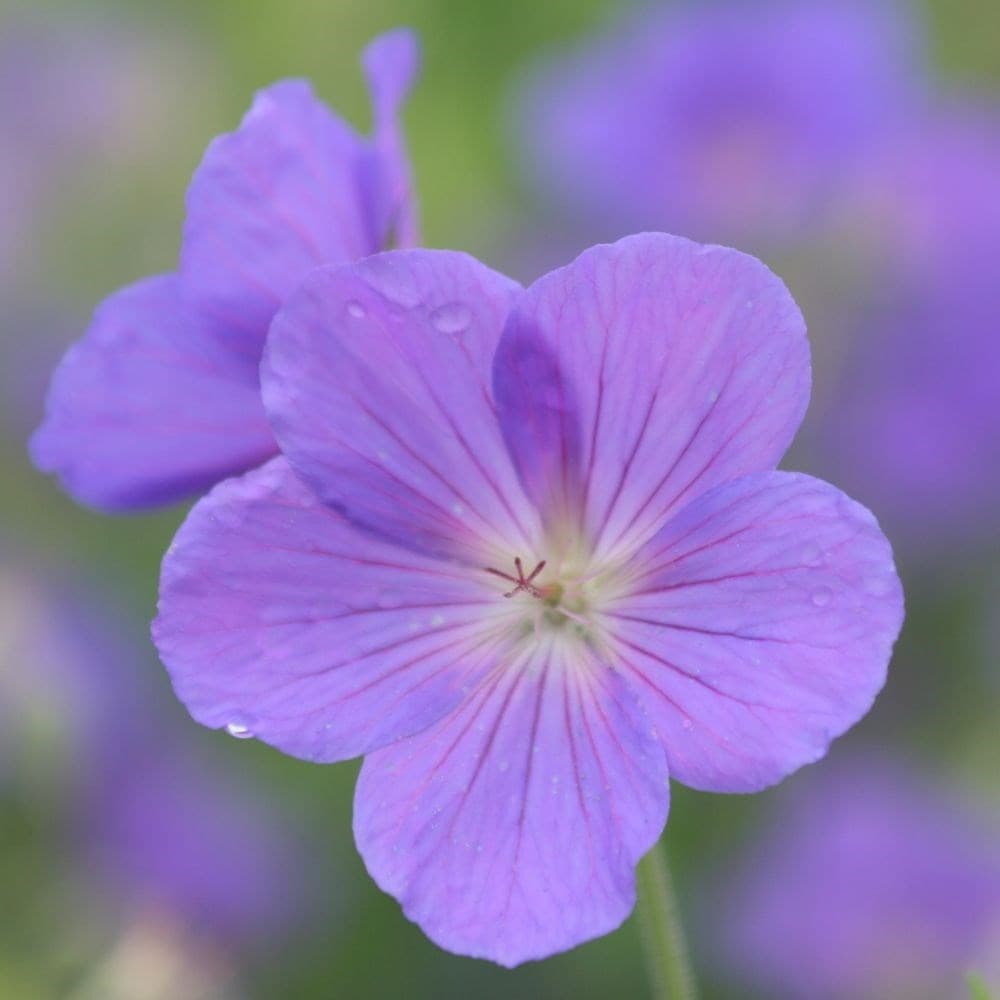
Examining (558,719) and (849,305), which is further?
(849,305)

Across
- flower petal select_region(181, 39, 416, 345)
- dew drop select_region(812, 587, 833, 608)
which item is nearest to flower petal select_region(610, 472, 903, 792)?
dew drop select_region(812, 587, 833, 608)

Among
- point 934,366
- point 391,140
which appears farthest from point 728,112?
point 391,140

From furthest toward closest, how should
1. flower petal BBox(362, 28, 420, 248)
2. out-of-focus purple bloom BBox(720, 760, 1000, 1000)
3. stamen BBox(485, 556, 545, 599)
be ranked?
out-of-focus purple bloom BBox(720, 760, 1000, 1000) < flower petal BBox(362, 28, 420, 248) < stamen BBox(485, 556, 545, 599)

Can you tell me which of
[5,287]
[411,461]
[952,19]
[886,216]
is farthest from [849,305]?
[411,461]

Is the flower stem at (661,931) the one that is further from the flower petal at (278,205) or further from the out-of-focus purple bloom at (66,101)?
the out-of-focus purple bloom at (66,101)

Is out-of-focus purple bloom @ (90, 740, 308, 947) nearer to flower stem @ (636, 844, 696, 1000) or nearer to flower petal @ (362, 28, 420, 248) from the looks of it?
flower petal @ (362, 28, 420, 248)

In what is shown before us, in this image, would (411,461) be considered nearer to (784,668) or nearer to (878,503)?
(784,668)
